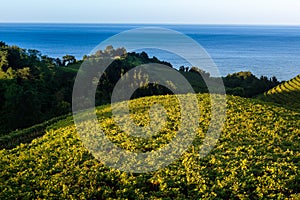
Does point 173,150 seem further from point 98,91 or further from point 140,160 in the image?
point 98,91

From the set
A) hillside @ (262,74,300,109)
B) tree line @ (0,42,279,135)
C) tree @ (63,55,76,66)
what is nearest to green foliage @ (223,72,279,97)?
hillside @ (262,74,300,109)

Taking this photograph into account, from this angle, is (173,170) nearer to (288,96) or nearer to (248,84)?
(288,96)

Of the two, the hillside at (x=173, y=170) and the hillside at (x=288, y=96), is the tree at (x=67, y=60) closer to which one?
the hillside at (x=288, y=96)

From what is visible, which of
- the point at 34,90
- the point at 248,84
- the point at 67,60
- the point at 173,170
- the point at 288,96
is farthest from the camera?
the point at 67,60

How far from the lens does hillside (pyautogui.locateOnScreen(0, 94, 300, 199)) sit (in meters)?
8.36

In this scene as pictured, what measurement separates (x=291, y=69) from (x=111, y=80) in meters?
72.5

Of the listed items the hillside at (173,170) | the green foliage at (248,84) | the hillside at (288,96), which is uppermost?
the hillside at (173,170)

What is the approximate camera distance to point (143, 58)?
81500 mm

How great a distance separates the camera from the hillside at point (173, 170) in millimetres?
8359

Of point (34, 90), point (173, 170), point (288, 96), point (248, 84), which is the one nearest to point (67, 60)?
point (34, 90)

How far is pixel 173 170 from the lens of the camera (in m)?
9.67

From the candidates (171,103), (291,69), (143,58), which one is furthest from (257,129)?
(291,69)

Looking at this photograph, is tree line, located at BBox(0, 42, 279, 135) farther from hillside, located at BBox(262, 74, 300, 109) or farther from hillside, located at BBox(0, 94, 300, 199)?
hillside, located at BBox(0, 94, 300, 199)

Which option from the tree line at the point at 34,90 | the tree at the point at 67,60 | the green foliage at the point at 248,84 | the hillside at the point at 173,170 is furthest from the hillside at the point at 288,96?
the tree at the point at 67,60
